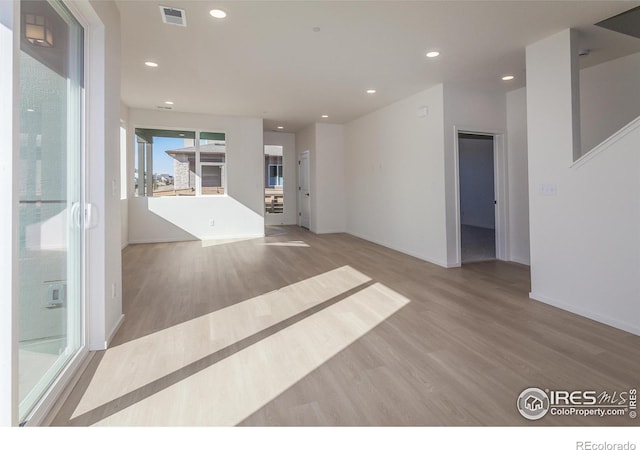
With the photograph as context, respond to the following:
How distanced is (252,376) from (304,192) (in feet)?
24.8

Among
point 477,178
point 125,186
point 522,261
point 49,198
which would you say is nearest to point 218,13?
point 49,198

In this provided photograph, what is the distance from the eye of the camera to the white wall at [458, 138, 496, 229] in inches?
371

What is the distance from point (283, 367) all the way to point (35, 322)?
4.44 ft

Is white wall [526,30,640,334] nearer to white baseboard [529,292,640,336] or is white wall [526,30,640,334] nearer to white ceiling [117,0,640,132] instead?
white baseboard [529,292,640,336]

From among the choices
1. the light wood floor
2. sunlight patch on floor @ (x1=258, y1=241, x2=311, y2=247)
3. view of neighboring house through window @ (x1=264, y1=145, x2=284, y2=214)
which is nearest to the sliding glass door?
the light wood floor

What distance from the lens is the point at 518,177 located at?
520 centimetres

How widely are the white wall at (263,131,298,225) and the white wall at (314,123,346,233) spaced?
1.98m

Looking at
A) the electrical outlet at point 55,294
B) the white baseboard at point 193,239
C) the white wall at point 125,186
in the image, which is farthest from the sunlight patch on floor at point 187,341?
the white wall at point 125,186

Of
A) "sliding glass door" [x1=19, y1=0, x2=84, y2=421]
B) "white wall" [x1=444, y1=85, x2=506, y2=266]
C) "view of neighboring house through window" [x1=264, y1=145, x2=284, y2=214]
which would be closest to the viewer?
"sliding glass door" [x1=19, y1=0, x2=84, y2=421]

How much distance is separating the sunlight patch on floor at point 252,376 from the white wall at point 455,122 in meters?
2.30

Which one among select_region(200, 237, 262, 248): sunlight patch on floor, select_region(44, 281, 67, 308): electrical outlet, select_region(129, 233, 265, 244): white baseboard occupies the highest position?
select_region(129, 233, 265, 244): white baseboard

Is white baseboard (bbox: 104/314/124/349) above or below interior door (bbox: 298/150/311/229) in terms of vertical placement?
below

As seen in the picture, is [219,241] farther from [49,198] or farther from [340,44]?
[49,198]

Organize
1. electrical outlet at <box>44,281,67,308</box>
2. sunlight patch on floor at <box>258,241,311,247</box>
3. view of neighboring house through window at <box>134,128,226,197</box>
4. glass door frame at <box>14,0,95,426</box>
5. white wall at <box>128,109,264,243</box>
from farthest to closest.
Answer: view of neighboring house through window at <box>134,128,226,197</box> → white wall at <box>128,109,264,243</box> → sunlight patch on floor at <box>258,241,311,247</box> → glass door frame at <box>14,0,95,426</box> → electrical outlet at <box>44,281,67,308</box>
